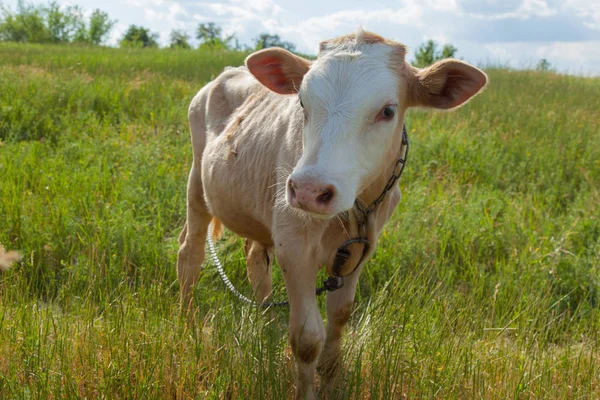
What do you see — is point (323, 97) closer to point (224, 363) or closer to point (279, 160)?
point (279, 160)

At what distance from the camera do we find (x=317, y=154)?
8.68 ft

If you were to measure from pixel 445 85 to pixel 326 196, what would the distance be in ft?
3.66

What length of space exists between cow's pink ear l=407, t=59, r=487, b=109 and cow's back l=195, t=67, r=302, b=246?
2.15 feet

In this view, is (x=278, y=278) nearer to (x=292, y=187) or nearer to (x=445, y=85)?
(x=445, y=85)

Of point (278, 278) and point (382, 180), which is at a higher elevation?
point (382, 180)

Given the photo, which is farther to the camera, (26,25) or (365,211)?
(26,25)

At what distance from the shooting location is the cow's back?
3511 mm

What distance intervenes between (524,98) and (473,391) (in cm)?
1084

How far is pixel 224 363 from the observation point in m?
3.14

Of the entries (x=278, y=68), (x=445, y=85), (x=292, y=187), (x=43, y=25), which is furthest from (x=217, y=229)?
(x=43, y=25)

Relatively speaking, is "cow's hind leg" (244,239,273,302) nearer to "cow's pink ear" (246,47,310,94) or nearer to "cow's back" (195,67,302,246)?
"cow's back" (195,67,302,246)

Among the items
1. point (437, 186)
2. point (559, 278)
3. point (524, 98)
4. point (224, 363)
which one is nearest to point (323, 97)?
point (224, 363)

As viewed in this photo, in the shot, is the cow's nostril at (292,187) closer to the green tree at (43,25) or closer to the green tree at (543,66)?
the green tree at (543,66)

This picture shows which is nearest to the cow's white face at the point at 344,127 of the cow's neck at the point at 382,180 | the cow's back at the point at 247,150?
the cow's neck at the point at 382,180
